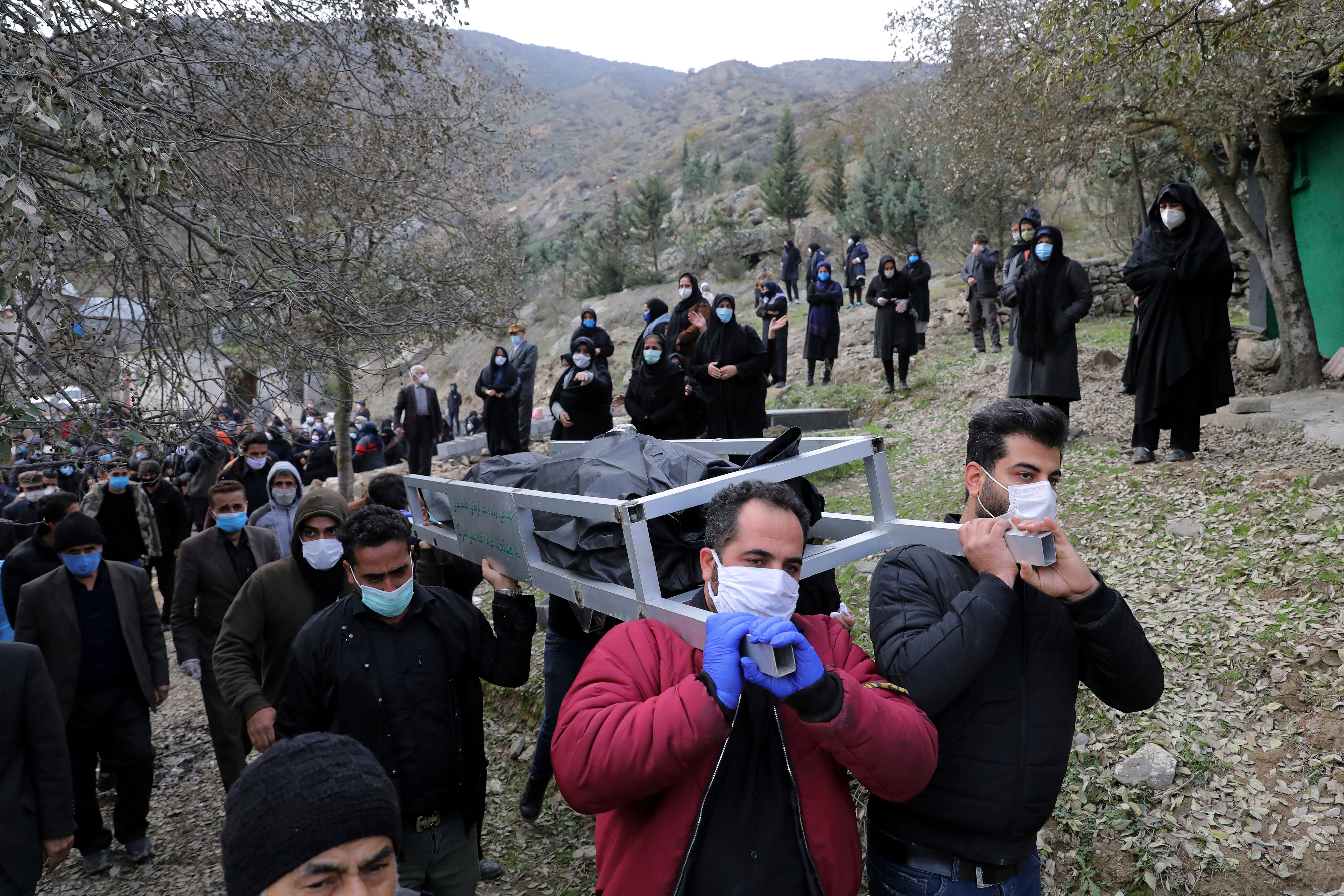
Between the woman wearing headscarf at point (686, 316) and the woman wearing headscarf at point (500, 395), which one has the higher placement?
the woman wearing headscarf at point (686, 316)

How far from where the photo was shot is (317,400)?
16.8 ft

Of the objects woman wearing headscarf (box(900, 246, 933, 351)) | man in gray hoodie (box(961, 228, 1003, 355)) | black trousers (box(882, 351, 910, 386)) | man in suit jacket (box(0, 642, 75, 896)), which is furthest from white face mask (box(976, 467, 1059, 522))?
man in gray hoodie (box(961, 228, 1003, 355))

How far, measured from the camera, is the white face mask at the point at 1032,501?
2064 millimetres

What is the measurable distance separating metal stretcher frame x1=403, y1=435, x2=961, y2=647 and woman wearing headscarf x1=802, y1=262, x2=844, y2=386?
31.8 ft

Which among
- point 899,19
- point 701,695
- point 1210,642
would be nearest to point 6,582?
point 701,695

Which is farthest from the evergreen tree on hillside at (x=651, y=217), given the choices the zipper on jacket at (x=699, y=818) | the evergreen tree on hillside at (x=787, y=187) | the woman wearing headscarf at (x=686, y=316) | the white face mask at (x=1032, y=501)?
the zipper on jacket at (x=699, y=818)

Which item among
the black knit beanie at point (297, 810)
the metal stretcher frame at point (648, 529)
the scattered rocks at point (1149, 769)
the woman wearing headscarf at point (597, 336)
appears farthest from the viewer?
the woman wearing headscarf at point (597, 336)

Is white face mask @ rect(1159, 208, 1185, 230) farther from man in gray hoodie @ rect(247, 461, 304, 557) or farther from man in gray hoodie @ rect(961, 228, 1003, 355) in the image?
man in gray hoodie @ rect(961, 228, 1003, 355)

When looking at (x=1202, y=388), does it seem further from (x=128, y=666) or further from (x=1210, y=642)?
(x=128, y=666)

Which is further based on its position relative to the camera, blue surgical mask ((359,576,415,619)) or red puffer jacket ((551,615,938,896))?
blue surgical mask ((359,576,415,619))

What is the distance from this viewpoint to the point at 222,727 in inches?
183

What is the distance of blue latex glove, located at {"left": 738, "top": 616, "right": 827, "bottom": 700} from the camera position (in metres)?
1.58

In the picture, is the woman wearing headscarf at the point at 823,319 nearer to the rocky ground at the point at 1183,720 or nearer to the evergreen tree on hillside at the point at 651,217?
the rocky ground at the point at 1183,720

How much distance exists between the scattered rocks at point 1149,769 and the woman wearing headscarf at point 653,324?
185 inches
